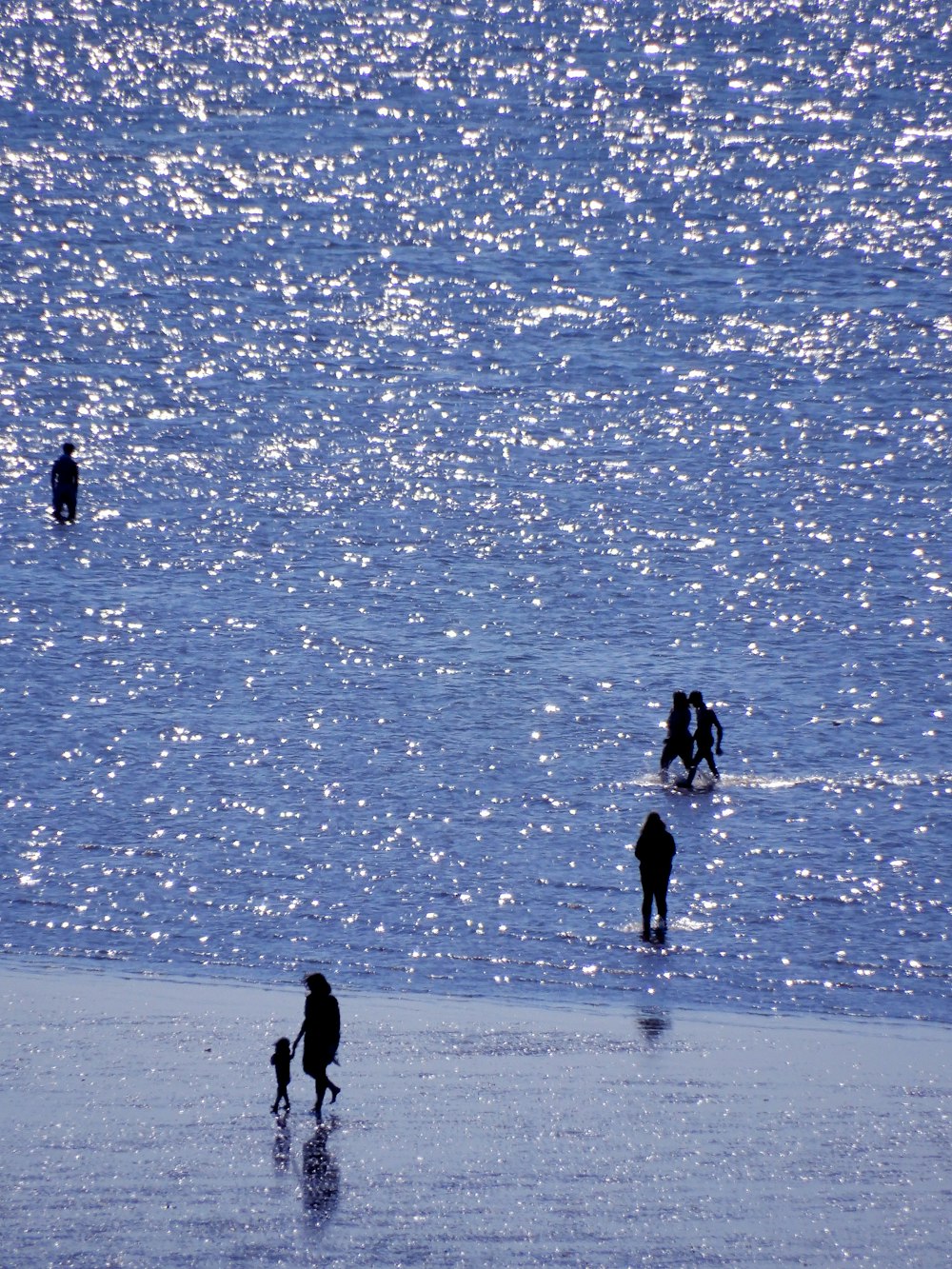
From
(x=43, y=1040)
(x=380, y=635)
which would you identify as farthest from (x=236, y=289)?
(x=43, y=1040)

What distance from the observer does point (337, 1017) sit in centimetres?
1389

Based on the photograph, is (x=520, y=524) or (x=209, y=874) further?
(x=520, y=524)

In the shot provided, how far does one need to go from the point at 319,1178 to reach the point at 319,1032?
4.69ft

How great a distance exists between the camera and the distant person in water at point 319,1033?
44.9 ft

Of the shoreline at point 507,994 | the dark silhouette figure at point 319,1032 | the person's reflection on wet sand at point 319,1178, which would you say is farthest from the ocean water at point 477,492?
the person's reflection on wet sand at point 319,1178

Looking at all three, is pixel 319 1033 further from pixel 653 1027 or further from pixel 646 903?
pixel 646 903

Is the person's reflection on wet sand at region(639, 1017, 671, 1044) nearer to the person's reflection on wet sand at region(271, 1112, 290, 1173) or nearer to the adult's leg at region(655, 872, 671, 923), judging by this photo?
the adult's leg at region(655, 872, 671, 923)

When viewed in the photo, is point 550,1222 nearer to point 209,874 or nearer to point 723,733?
point 209,874

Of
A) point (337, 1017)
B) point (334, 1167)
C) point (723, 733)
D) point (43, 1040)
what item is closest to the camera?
point (334, 1167)

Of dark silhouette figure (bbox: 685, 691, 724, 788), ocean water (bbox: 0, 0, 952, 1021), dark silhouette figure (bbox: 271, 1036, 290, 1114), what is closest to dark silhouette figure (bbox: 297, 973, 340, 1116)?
dark silhouette figure (bbox: 271, 1036, 290, 1114)

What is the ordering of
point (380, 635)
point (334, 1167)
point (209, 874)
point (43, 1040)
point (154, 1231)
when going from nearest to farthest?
1. point (154, 1231)
2. point (334, 1167)
3. point (43, 1040)
4. point (209, 874)
5. point (380, 635)

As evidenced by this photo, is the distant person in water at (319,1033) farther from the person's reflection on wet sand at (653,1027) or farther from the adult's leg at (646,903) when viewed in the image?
the adult's leg at (646,903)

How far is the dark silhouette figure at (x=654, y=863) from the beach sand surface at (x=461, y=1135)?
182 cm

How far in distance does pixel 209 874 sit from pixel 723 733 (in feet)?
26.1
